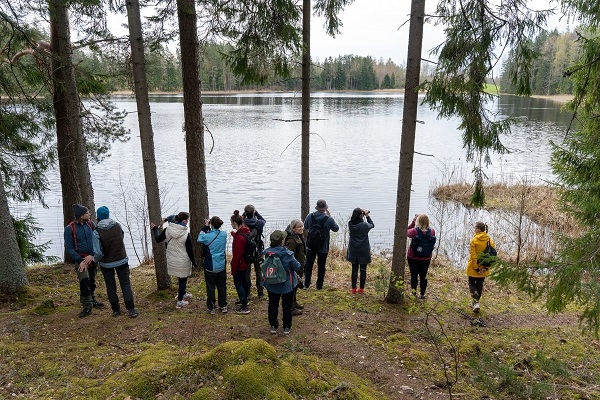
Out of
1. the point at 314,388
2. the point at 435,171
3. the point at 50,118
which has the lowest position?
the point at 435,171

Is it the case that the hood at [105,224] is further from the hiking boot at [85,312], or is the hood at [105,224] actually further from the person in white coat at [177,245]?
the hiking boot at [85,312]

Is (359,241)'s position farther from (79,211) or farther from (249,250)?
(79,211)

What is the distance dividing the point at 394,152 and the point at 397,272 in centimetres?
2162

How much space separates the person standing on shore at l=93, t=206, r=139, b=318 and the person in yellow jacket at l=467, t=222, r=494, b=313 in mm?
5390

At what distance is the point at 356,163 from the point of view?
25.0 metres

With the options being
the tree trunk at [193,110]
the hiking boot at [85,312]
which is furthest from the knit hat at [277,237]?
the tree trunk at [193,110]

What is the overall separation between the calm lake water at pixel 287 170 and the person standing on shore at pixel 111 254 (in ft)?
24.0

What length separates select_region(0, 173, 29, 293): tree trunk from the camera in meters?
6.62

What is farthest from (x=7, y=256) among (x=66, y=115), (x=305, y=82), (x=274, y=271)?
(x=305, y=82)

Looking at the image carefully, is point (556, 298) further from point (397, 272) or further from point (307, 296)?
point (307, 296)

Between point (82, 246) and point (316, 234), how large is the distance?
3.70m

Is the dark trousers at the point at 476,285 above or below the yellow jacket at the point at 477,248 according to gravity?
below

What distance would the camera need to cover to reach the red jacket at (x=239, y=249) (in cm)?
632

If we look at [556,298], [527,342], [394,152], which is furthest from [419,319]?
[394,152]
